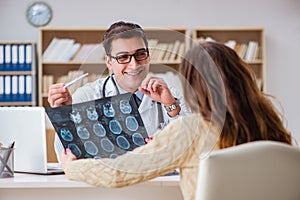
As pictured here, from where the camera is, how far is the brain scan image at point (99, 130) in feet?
7.04

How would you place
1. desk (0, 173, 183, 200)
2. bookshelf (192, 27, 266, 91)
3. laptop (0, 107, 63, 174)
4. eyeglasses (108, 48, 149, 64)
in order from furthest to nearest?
1. bookshelf (192, 27, 266, 91)
2. laptop (0, 107, 63, 174)
3. desk (0, 173, 183, 200)
4. eyeglasses (108, 48, 149, 64)

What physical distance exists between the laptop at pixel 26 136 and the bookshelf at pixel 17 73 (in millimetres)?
3155

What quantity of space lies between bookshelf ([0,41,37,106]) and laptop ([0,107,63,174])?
3.15 metres

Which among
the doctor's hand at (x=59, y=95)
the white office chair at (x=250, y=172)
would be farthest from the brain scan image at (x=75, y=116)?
the white office chair at (x=250, y=172)

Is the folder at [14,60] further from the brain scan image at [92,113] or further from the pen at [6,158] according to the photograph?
the brain scan image at [92,113]

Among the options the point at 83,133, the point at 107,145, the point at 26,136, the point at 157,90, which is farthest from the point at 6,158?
the point at 157,90

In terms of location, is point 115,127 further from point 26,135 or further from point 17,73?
point 17,73

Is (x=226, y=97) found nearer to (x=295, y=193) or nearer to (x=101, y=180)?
(x=295, y=193)

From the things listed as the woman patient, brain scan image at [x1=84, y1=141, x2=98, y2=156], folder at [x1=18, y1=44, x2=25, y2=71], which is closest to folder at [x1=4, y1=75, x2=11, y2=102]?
folder at [x1=18, y1=44, x2=25, y2=71]

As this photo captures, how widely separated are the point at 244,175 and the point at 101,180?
47 cm

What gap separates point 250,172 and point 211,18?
4538 mm

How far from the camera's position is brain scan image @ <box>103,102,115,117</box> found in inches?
84.7

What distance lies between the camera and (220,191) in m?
1.74

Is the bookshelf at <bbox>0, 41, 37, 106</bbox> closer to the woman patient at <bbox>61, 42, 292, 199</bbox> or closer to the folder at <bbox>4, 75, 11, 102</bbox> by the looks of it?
the folder at <bbox>4, 75, 11, 102</bbox>
